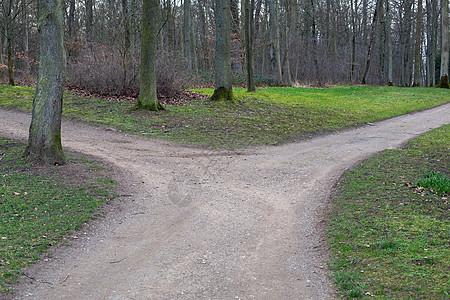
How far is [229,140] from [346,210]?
20.9 feet

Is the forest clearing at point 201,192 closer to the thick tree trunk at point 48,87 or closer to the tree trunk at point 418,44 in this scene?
the thick tree trunk at point 48,87

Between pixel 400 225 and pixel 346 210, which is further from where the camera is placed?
pixel 346 210

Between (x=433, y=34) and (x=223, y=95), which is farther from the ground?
(x=433, y=34)

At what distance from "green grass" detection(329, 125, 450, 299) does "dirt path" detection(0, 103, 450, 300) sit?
303 mm

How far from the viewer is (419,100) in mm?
25047

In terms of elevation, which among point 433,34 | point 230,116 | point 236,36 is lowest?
point 230,116

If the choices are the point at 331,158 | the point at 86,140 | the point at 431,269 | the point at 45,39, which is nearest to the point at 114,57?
the point at 86,140

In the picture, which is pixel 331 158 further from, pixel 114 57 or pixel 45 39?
pixel 114 57

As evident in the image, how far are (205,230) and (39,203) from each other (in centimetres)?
278

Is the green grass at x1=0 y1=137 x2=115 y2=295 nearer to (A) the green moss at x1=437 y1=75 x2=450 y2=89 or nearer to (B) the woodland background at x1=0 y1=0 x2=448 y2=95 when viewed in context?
(B) the woodland background at x1=0 y1=0 x2=448 y2=95

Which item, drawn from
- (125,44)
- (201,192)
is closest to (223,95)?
(125,44)

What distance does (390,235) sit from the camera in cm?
527

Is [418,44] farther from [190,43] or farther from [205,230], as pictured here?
[205,230]

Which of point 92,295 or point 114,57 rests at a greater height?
point 114,57
